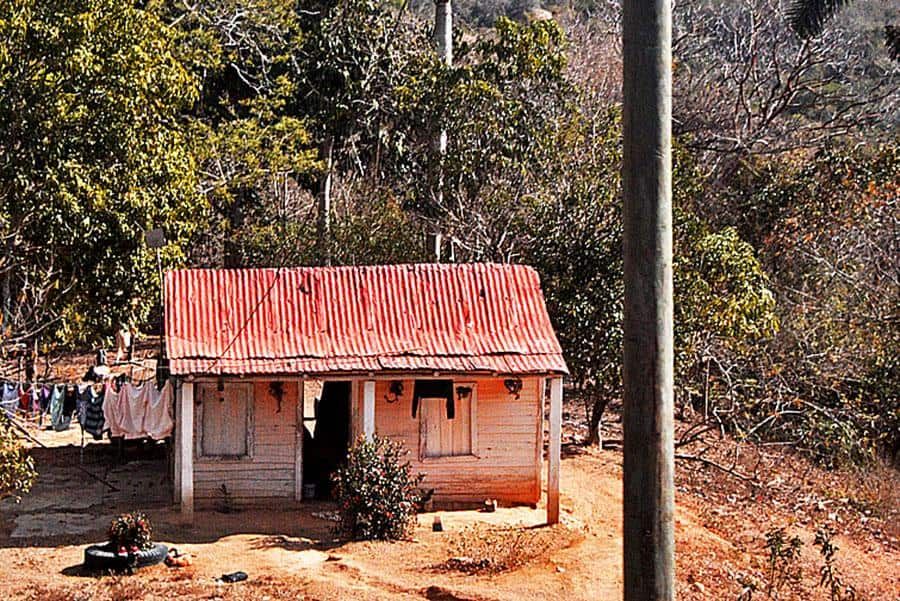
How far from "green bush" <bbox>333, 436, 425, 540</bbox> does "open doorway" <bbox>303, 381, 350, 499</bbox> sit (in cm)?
204

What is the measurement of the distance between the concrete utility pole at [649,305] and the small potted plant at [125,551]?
8.13 m

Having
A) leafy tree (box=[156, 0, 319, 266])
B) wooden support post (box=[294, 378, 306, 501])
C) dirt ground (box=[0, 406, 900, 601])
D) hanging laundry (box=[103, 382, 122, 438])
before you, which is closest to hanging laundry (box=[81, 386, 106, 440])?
hanging laundry (box=[103, 382, 122, 438])

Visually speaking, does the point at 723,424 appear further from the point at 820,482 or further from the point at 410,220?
the point at 410,220

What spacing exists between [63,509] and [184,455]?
2547mm

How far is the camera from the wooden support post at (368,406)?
52.0 ft

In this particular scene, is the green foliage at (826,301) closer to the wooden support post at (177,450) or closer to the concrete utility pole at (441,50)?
the concrete utility pole at (441,50)

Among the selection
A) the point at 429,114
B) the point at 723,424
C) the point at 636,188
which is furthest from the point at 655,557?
the point at 429,114

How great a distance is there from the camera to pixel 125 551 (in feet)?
43.6

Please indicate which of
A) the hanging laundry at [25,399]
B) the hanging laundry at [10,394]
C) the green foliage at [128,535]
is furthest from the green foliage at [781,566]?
the hanging laundry at [25,399]

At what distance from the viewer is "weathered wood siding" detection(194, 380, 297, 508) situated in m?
16.3

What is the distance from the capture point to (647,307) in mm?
6758

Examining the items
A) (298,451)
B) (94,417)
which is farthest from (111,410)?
(298,451)

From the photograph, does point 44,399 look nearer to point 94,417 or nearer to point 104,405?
point 94,417

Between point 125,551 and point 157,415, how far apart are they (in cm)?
407
